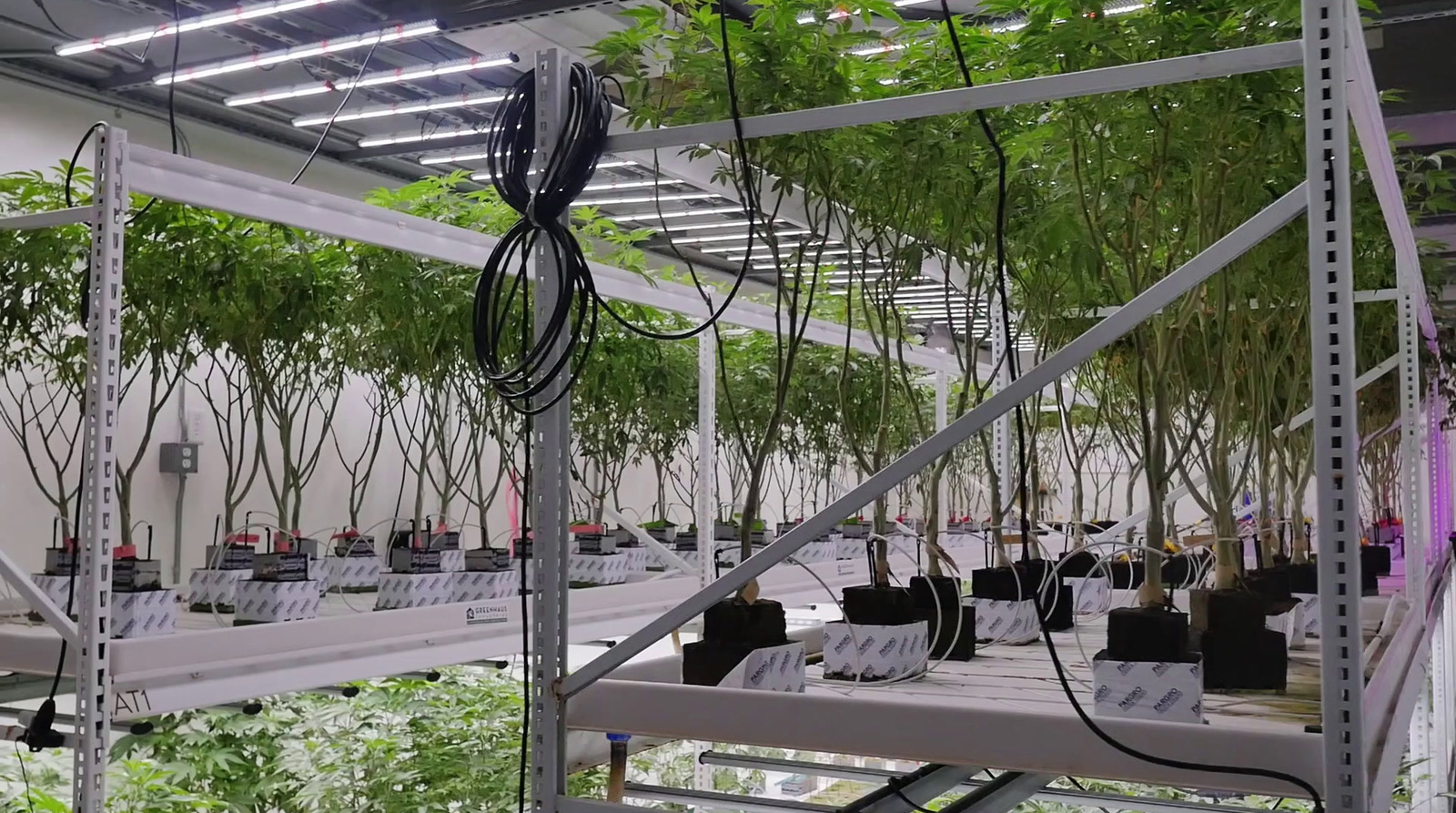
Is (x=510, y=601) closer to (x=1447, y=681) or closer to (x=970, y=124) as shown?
(x=970, y=124)

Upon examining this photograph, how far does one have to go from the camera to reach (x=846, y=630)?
2131 mm

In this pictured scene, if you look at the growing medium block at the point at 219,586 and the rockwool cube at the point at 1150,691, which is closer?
the rockwool cube at the point at 1150,691

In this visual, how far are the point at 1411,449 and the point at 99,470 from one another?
11.7ft

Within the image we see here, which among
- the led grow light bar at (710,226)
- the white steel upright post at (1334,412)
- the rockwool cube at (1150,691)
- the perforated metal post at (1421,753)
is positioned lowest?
the perforated metal post at (1421,753)

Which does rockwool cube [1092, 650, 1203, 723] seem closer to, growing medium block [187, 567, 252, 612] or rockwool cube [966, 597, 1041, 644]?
rockwool cube [966, 597, 1041, 644]

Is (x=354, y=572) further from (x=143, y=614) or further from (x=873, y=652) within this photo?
(x=873, y=652)

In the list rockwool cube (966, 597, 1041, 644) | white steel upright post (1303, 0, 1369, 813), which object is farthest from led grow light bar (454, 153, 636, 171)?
white steel upright post (1303, 0, 1369, 813)

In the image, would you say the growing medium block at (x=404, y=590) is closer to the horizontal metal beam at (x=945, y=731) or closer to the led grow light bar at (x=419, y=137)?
the horizontal metal beam at (x=945, y=731)

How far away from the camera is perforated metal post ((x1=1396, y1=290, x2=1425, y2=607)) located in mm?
3480

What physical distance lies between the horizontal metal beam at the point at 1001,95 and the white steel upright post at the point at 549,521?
11cm

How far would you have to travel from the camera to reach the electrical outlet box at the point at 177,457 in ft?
25.2

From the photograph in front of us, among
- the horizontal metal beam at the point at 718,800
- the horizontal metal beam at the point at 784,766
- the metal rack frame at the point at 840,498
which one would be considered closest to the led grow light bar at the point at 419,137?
the metal rack frame at the point at 840,498

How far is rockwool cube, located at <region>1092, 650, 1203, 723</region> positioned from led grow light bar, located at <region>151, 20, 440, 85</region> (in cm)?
318

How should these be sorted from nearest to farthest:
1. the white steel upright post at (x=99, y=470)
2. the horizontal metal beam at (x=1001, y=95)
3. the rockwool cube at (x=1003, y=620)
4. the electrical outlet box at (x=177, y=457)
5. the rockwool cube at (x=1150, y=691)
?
the horizontal metal beam at (x=1001, y=95) → the rockwool cube at (x=1150, y=691) → the white steel upright post at (x=99, y=470) → the rockwool cube at (x=1003, y=620) → the electrical outlet box at (x=177, y=457)
